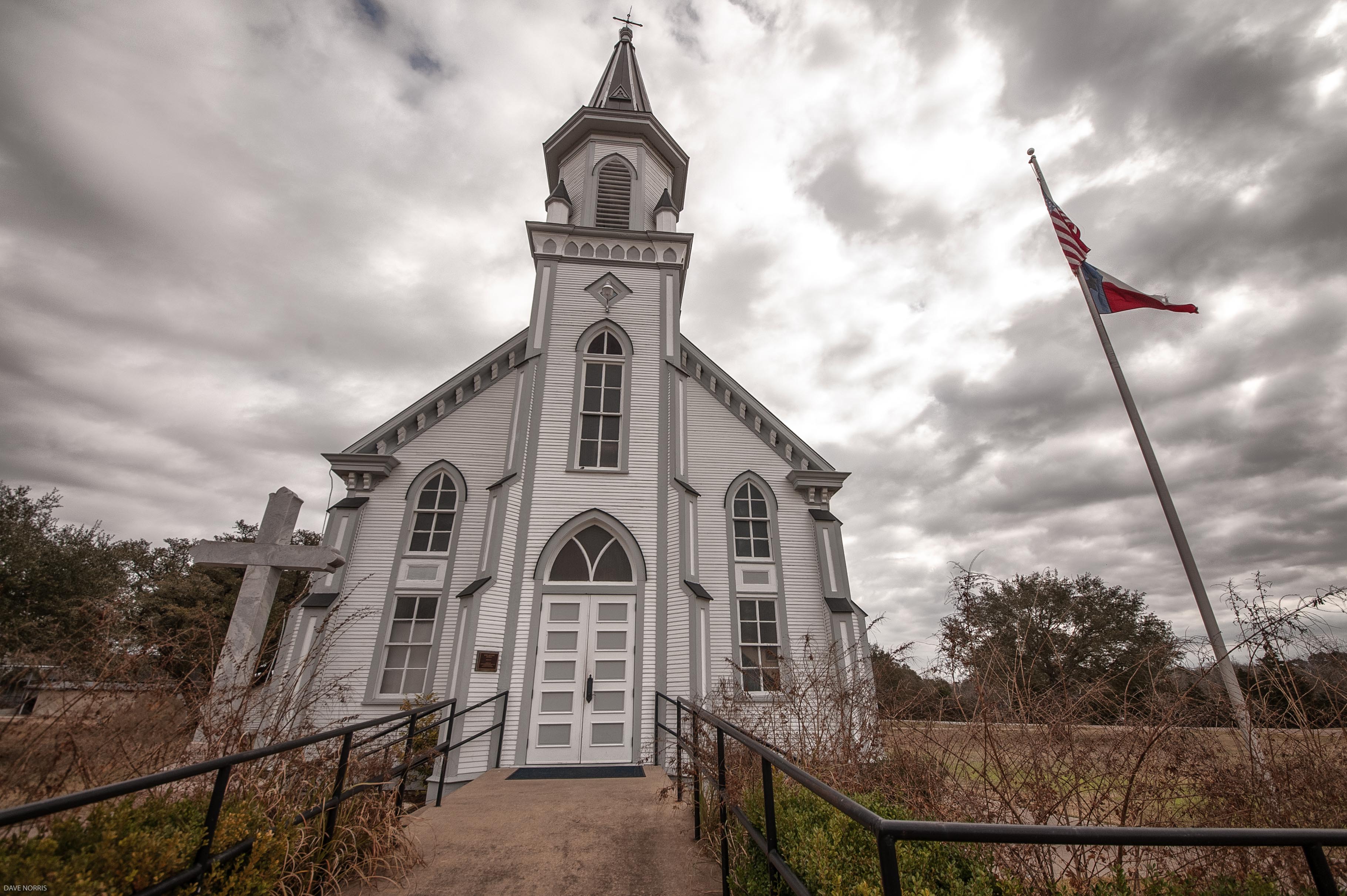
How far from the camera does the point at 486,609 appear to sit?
33.0ft

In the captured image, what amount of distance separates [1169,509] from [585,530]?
10.0m

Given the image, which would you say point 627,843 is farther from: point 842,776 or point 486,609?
point 486,609

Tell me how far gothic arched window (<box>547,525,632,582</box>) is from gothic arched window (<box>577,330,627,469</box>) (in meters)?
1.57

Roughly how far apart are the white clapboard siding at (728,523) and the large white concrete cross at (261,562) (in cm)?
751

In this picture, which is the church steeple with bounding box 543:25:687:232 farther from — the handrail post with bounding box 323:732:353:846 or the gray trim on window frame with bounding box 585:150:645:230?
the handrail post with bounding box 323:732:353:846

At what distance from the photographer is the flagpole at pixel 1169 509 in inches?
238

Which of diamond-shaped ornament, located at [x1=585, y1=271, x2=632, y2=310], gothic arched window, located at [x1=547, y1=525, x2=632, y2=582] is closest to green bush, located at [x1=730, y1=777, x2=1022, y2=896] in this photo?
gothic arched window, located at [x1=547, y1=525, x2=632, y2=582]

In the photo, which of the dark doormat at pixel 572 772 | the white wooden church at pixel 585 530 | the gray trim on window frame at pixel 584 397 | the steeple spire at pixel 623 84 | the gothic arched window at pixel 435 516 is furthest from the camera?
the steeple spire at pixel 623 84

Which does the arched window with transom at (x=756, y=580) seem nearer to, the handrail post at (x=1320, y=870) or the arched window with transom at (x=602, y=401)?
the arched window with transom at (x=602, y=401)

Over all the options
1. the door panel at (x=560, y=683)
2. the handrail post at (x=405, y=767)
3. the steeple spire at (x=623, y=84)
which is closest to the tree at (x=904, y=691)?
the handrail post at (x=405, y=767)

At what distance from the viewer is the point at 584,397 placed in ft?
42.1

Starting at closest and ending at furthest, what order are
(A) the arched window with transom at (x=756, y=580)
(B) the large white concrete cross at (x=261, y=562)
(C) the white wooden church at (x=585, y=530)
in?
(B) the large white concrete cross at (x=261, y=562) → (C) the white wooden church at (x=585, y=530) → (A) the arched window with transom at (x=756, y=580)

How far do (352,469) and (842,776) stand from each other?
12.1 metres

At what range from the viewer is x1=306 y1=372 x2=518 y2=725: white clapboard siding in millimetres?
11234
